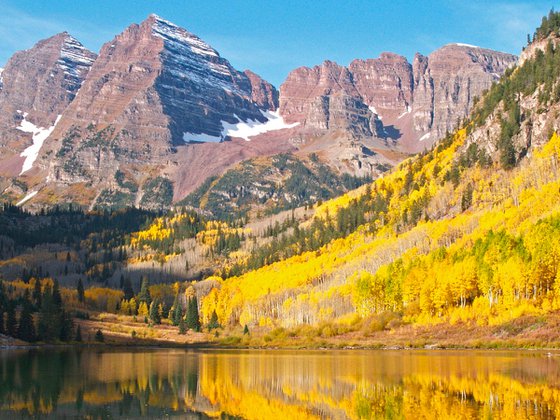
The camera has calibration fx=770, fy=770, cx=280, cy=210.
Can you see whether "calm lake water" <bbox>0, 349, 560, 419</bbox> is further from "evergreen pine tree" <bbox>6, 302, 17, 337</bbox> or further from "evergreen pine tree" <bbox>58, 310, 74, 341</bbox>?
"evergreen pine tree" <bbox>58, 310, 74, 341</bbox>

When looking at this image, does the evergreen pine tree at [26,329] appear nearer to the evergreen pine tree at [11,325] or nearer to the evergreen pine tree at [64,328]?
the evergreen pine tree at [11,325]

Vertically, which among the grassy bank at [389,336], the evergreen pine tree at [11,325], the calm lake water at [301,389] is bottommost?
the calm lake water at [301,389]

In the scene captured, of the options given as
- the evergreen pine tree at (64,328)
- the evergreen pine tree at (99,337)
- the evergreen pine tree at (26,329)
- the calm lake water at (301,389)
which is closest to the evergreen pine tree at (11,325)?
the evergreen pine tree at (26,329)

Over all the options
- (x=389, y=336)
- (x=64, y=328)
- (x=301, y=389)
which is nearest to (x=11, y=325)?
(x=64, y=328)

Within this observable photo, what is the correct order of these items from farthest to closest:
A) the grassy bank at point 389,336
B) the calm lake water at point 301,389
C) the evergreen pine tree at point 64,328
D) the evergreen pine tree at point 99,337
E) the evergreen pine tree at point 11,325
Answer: the evergreen pine tree at point 99,337 → the evergreen pine tree at point 64,328 → the evergreen pine tree at point 11,325 → the grassy bank at point 389,336 → the calm lake water at point 301,389

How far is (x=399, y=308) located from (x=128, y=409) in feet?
346

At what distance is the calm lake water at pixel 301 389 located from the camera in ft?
196

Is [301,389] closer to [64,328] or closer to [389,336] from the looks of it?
[389,336]

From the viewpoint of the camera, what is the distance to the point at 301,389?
7525 centimetres

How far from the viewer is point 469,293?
14538cm

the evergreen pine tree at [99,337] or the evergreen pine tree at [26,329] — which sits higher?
the evergreen pine tree at [26,329]

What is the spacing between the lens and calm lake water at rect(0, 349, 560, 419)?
196ft

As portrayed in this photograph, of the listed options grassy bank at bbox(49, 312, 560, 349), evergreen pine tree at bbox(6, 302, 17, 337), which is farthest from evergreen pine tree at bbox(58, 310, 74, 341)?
evergreen pine tree at bbox(6, 302, 17, 337)

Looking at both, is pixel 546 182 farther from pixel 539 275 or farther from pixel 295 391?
pixel 295 391
